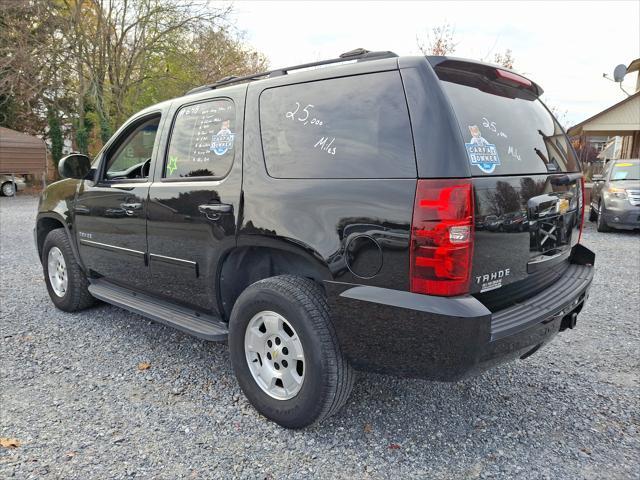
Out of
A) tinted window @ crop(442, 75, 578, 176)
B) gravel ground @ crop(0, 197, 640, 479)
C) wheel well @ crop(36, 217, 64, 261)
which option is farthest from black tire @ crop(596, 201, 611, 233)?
wheel well @ crop(36, 217, 64, 261)

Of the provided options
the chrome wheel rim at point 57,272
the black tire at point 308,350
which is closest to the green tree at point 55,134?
the chrome wheel rim at point 57,272

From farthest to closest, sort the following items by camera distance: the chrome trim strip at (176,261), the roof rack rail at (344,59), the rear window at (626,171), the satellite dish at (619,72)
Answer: the satellite dish at (619,72) < the rear window at (626,171) < the chrome trim strip at (176,261) < the roof rack rail at (344,59)

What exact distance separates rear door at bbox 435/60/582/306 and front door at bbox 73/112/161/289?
91.5 inches

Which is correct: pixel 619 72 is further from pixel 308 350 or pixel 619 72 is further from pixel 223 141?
pixel 308 350

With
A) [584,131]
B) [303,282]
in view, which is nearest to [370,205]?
[303,282]

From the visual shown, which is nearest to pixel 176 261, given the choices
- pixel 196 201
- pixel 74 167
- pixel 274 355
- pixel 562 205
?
pixel 196 201

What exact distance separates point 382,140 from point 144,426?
2054 millimetres

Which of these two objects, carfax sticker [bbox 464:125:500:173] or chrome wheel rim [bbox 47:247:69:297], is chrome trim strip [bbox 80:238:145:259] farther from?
carfax sticker [bbox 464:125:500:173]

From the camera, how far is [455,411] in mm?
2947

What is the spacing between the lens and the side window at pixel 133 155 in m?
3.87

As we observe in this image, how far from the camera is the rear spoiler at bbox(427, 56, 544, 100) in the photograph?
7.89 feet

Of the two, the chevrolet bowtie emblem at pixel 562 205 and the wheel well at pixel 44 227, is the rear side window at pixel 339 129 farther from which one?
the wheel well at pixel 44 227

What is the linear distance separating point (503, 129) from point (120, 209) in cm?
281

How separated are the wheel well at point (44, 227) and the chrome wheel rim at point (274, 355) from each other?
10.1 ft
